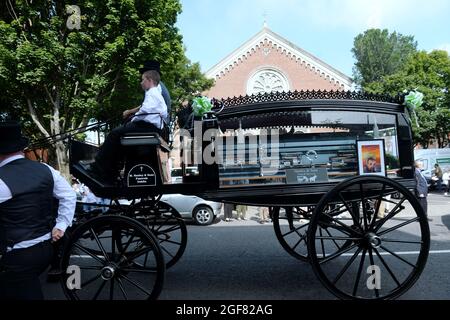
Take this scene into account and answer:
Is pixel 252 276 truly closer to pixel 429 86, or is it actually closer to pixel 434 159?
pixel 434 159

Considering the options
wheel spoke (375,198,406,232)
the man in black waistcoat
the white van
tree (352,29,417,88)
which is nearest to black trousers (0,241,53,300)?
the man in black waistcoat

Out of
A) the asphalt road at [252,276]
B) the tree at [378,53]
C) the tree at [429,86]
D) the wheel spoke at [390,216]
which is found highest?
the tree at [378,53]

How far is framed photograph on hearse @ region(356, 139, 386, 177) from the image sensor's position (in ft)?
13.5

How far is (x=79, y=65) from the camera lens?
554 inches

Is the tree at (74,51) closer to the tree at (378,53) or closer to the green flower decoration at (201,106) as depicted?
the green flower decoration at (201,106)

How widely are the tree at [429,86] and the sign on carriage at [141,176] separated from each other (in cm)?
3022

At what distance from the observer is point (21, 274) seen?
2777 millimetres

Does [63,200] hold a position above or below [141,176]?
below

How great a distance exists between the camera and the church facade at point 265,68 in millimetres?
37188

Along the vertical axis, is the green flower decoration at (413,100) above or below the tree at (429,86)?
below

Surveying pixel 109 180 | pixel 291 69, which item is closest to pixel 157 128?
pixel 109 180

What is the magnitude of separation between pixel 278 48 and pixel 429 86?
1376 centimetres

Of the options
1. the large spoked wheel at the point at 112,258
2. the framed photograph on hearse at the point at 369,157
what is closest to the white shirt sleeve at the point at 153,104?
the large spoked wheel at the point at 112,258

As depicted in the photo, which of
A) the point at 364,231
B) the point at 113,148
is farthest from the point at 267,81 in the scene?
the point at 364,231
